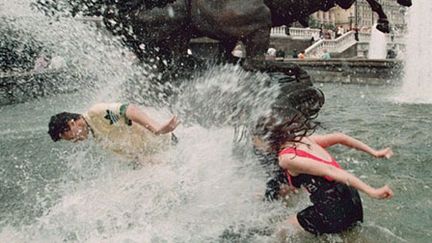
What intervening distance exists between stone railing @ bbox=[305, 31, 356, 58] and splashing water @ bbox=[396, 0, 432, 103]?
1428 centimetres

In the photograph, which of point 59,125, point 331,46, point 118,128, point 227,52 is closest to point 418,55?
point 227,52

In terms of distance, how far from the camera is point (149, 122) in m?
4.65

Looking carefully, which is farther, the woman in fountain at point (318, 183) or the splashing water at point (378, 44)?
the splashing water at point (378, 44)

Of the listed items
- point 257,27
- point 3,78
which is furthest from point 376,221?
point 3,78

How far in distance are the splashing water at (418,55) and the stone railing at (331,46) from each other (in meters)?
14.3

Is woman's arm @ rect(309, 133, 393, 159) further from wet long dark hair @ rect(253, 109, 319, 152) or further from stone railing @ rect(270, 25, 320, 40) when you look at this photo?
stone railing @ rect(270, 25, 320, 40)

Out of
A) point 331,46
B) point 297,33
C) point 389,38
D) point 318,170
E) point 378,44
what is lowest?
point 378,44

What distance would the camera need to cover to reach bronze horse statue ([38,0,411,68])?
5.95 metres

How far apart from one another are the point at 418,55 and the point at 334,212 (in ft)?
51.9

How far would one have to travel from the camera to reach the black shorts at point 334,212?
3.92m

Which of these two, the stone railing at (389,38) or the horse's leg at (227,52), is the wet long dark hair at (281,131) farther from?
the stone railing at (389,38)

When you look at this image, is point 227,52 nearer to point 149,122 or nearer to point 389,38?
point 149,122

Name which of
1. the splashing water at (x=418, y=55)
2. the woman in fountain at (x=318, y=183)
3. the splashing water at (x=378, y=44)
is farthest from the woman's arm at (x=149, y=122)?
the splashing water at (x=378, y=44)

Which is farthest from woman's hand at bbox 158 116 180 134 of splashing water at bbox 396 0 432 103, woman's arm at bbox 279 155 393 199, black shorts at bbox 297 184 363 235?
splashing water at bbox 396 0 432 103
